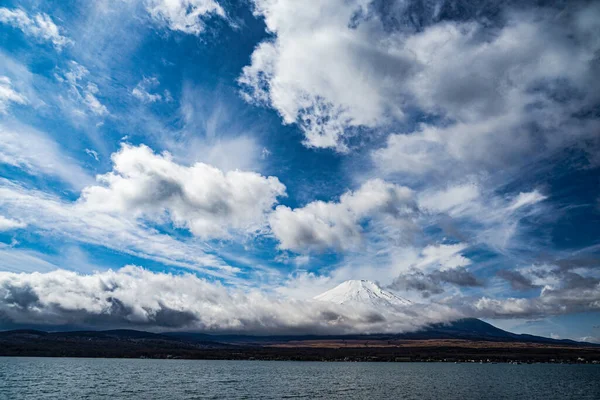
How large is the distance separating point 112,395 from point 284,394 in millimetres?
49175

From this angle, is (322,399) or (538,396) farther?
(538,396)

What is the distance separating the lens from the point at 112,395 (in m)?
106

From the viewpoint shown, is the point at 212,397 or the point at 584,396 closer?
the point at 212,397

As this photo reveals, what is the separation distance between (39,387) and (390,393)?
115 meters

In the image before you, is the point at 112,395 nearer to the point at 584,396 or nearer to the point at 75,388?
the point at 75,388

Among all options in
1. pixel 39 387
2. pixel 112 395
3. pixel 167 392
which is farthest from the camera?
pixel 39 387

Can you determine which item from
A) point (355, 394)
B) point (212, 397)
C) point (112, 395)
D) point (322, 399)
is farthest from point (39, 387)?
point (355, 394)

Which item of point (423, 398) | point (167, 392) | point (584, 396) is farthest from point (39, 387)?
point (584, 396)

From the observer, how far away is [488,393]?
→ 126500 mm

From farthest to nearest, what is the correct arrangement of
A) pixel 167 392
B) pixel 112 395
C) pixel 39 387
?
1. pixel 39 387
2. pixel 167 392
3. pixel 112 395

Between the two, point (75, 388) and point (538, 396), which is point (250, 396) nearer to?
point (75, 388)

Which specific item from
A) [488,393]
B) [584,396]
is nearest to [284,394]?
[488,393]

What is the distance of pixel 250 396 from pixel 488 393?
7926 centimetres

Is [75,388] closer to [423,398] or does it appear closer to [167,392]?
[167,392]
